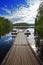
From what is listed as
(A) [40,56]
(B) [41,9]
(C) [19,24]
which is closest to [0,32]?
(B) [41,9]

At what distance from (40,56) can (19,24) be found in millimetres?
168993

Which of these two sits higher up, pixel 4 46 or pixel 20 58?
pixel 20 58

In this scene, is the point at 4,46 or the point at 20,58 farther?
the point at 4,46

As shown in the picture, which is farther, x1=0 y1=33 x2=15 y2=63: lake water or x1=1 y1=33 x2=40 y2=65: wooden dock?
x1=0 y1=33 x2=15 y2=63: lake water

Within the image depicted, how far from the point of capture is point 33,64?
20.8 meters

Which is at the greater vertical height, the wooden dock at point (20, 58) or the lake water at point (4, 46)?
the wooden dock at point (20, 58)

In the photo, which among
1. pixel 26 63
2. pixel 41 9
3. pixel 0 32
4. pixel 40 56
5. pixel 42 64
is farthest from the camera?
pixel 0 32

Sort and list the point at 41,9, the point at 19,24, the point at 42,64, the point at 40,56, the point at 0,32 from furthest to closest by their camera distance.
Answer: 1. the point at 19,24
2. the point at 0,32
3. the point at 41,9
4. the point at 40,56
5. the point at 42,64

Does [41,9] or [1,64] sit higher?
[41,9]

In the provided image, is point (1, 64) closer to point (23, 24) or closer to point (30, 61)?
point (30, 61)

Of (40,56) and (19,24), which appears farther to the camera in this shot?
(19,24)

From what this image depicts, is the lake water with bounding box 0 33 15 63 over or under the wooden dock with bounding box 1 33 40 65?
under

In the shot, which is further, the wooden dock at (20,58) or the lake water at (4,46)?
the lake water at (4,46)

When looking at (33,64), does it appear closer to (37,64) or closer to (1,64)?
(37,64)
